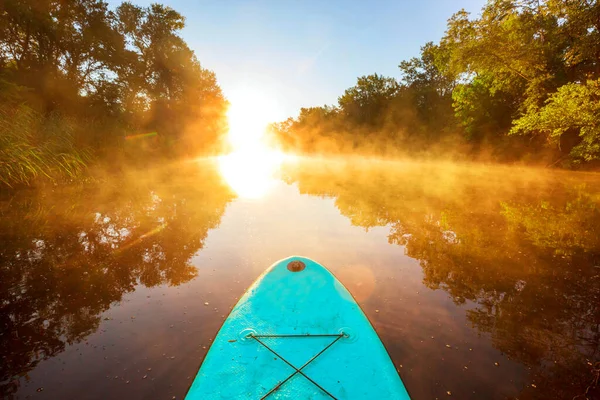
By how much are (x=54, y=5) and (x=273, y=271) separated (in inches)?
873

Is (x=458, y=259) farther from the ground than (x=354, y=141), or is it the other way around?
(x=354, y=141)

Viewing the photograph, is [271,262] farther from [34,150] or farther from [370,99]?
[370,99]

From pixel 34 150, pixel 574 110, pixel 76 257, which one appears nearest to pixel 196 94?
pixel 34 150

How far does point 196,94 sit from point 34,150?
22521 millimetres

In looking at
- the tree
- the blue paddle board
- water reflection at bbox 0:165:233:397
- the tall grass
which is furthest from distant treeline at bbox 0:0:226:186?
the tree

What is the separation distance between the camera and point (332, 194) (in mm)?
10445

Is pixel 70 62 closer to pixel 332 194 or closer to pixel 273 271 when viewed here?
pixel 332 194

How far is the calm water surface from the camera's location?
2434 millimetres

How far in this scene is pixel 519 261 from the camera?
→ 186 inches

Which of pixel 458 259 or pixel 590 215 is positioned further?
pixel 590 215

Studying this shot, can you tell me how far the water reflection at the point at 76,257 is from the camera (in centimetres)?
282

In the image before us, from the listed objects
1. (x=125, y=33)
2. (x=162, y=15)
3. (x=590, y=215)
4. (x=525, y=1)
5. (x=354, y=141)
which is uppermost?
(x=162, y=15)

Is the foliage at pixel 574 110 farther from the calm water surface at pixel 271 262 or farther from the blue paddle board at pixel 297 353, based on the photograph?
the blue paddle board at pixel 297 353

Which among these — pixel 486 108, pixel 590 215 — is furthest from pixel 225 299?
pixel 486 108
